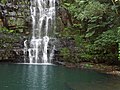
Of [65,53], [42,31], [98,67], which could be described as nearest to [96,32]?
[98,67]

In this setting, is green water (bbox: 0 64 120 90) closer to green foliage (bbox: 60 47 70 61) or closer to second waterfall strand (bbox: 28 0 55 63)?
green foliage (bbox: 60 47 70 61)

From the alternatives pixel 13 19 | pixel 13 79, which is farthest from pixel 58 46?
pixel 13 79

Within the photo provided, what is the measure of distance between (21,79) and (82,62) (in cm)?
696

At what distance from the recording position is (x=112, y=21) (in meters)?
17.8

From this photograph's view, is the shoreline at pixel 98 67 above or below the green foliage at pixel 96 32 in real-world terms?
below

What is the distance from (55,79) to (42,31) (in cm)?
1031

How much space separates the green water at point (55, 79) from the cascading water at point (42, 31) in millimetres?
3666

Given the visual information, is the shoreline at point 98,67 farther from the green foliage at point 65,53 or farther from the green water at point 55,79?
the green water at point 55,79

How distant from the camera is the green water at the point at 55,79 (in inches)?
507

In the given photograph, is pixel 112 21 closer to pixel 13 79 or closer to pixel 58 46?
pixel 58 46

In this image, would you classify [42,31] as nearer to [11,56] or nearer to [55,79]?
[11,56]

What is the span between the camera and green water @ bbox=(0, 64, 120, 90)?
42.3ft

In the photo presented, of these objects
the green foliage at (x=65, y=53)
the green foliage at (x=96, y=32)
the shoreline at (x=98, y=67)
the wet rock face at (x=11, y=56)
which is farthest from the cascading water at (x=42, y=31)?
the shoreline at (x=98, y=67)

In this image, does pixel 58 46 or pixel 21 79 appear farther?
pixel 58 46
